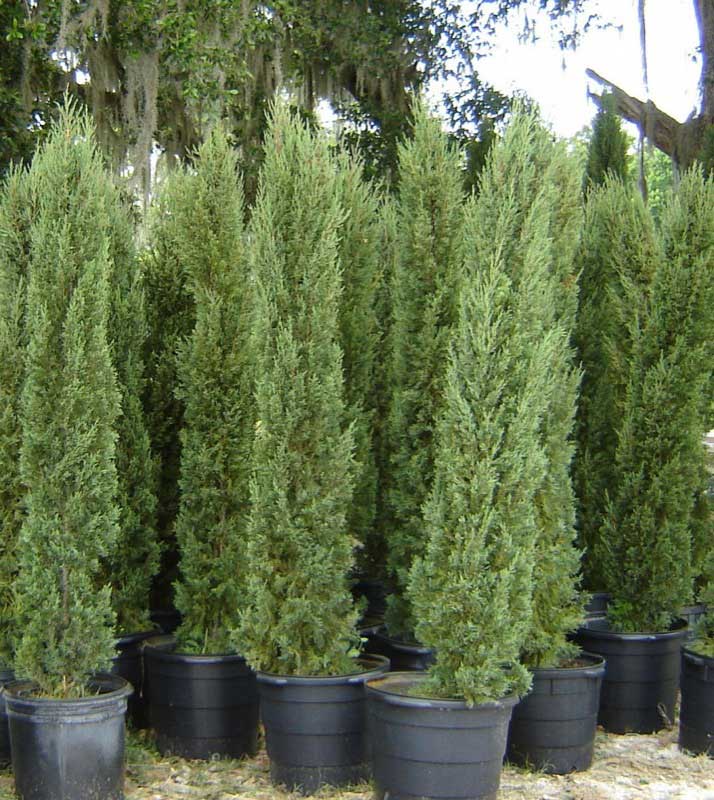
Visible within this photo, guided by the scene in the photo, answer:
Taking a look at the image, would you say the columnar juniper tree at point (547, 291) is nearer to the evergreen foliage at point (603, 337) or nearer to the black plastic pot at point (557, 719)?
the black plastic pot at point (557, 719)

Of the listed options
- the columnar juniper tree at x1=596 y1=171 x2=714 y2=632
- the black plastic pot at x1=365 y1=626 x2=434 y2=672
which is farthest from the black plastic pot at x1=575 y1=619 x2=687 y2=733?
the black plastic pot at x1=365 y1=626 x2=434 y2=672

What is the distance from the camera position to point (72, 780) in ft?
16.5

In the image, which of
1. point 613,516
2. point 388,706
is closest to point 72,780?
point 388,706

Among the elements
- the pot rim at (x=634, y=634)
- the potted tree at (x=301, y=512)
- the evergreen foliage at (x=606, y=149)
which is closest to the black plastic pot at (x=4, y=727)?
the potted tree at (x=301, y=512)

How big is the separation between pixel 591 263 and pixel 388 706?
15.8 feet

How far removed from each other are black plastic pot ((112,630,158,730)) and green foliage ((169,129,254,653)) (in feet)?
1.50

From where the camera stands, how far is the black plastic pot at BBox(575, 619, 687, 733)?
6.91m

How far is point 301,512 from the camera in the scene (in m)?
5.65

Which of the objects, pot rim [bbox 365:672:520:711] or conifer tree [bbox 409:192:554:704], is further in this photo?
conifer tree [bbox 409:192:554:704]

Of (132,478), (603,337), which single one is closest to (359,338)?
(132,478)

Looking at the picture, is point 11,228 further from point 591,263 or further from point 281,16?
point 281,16

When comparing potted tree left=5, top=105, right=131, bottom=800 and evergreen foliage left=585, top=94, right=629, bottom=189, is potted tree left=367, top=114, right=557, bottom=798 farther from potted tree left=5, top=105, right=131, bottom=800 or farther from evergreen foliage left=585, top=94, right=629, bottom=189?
evergreen foliage left=585, top=94, right=629, bottom=189

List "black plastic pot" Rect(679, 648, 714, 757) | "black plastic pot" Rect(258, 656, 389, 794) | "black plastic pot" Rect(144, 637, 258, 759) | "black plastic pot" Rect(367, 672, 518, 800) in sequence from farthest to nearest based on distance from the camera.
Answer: "black plastic pot" Rect(679, 648, 714, 757)
"black plastic pot" Rect(144, 637, 258, 759)
"black plastic pot" Rect(258, 656, 389, 794)
"black plastic pot" Rect(367, 672, 518, 800)

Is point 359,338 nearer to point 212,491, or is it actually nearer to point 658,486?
point 212,491
